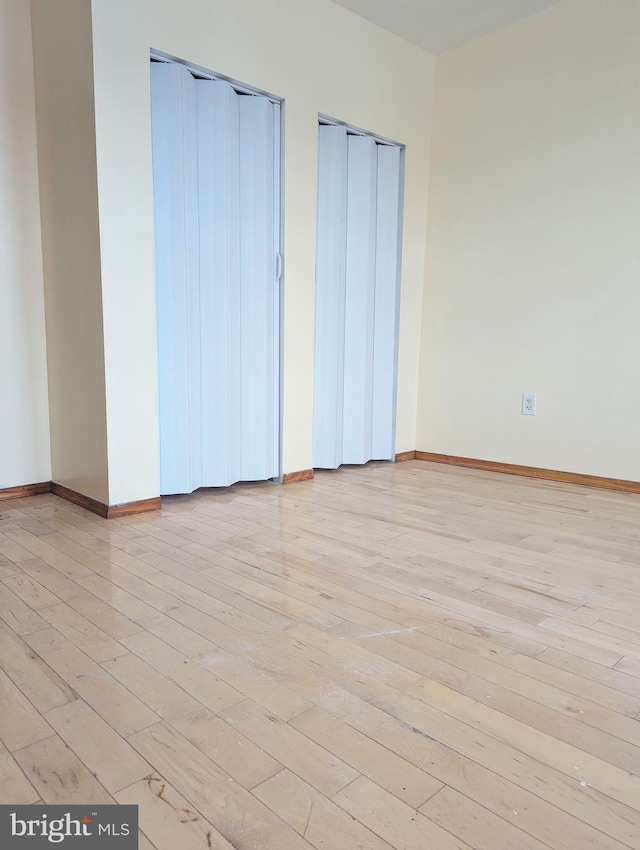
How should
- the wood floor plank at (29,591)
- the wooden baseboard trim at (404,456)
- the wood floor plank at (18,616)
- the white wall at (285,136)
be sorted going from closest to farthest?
the wood floor plank at (18,616) < the wood floor plank at (29,591) < the white wall at (285,136) < the wooden baseboard trim at (404,456)

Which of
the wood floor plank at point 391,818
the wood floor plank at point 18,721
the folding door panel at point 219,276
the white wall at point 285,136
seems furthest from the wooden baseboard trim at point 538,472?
the wood floor plank at point 18,721

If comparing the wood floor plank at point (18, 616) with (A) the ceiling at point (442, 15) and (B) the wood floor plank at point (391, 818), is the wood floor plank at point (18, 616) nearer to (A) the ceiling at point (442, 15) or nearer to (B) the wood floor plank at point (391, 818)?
(B) the wood floor plank at point (391, 818)

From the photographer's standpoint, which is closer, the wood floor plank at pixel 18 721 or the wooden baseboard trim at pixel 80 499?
the wood floor plank at pixel 18 721

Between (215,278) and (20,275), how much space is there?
82cm

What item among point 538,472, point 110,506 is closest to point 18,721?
point 110,506

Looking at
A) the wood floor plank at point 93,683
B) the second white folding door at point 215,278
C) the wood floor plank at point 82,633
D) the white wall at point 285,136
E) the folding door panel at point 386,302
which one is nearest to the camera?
the wood floor plank at point 93,683

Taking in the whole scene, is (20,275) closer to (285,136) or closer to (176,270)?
(176,270)

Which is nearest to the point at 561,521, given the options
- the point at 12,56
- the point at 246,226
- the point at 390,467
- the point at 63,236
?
the point at 390,467

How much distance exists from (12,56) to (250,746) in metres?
2.73

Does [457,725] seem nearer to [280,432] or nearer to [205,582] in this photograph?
[205,582]

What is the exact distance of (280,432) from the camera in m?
2.89

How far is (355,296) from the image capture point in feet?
10.5

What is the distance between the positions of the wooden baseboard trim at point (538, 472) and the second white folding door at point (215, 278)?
3.79ft

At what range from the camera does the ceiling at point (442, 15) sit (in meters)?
2.88
